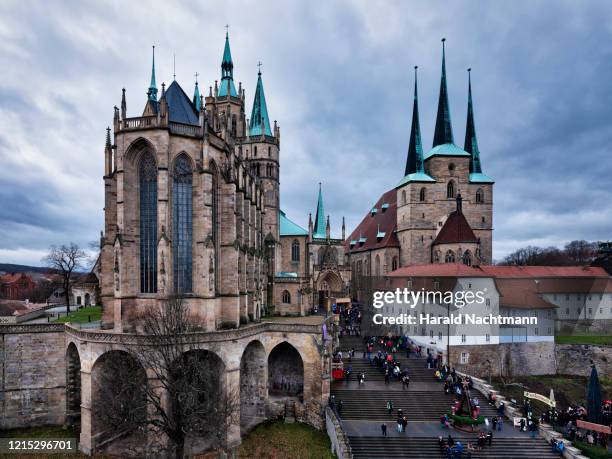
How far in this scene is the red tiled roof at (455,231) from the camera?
151 feet

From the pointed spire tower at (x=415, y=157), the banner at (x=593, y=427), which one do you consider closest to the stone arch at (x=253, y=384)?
the banner at (x=593, y=427)

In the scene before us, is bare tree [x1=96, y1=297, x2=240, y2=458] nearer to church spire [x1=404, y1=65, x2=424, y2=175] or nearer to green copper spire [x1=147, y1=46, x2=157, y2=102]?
green copper spire [x1=147, y1=46, x2=157, y2=102]

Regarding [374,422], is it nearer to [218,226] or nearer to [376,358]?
[376,358]

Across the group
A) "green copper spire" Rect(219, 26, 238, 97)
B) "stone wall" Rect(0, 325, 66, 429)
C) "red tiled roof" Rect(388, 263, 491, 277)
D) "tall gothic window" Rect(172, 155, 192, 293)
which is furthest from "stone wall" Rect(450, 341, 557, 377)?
"green copper spire" Rect(219, 26, 238, 97)

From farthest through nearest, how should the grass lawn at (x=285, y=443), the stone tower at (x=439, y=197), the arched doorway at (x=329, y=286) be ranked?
1. the stone tower at (x=439, y=197)
2. the arched doorway at (x=329, y=286)
3. the grass lawn at (x=285, y=443)

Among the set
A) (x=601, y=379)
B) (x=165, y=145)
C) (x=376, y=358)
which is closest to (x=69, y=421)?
(x=165, y=145)

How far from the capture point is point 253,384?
2742cm

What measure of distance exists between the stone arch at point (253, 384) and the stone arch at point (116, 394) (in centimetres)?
697

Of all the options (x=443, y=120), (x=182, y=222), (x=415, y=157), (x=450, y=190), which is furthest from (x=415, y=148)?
(x=182, y=222)

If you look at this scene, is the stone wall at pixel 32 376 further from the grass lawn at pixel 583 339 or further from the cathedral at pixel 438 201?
the grass lawn at pixel 583 339

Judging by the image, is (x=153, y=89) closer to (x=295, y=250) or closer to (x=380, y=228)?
(x=295, y=250)

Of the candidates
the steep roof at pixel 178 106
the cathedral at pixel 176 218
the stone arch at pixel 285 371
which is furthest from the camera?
the stone arch at pixel 285 371

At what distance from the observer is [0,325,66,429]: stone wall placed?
2572cm

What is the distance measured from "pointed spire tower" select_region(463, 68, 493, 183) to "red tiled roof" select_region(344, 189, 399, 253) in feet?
38.7
